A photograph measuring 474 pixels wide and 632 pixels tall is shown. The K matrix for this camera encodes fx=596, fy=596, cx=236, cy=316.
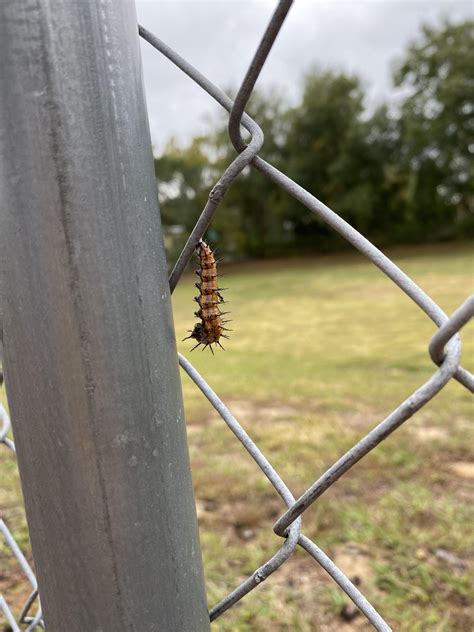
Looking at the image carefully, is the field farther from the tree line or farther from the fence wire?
the tree line

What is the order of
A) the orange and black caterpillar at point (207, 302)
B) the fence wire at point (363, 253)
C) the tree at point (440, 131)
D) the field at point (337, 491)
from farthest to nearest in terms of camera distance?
the tree at point (440, 131) < the field at point (337, 491) < the orange and black caterpillar at point (207, 302) < the fence wire at point (363, 253)

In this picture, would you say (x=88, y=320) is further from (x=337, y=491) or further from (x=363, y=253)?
(x=337, y=491)

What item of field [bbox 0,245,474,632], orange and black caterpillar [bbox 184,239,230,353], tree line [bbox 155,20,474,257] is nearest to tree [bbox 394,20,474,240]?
tree line [bbox 155,20,474,257]

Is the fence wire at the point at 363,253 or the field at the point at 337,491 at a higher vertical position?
the fence wire at the point at 363,253

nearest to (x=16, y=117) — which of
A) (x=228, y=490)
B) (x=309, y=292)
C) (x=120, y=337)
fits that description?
(x=120, y=337)

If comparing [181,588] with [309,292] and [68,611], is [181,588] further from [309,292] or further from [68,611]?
[309,292]

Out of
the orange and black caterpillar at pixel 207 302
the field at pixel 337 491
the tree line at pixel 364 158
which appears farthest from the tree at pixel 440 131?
the orange and black caterpillar at pixel 207 302

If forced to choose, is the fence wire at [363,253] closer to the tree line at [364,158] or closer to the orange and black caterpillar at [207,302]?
the orange and black caterpillar at [207,302]
